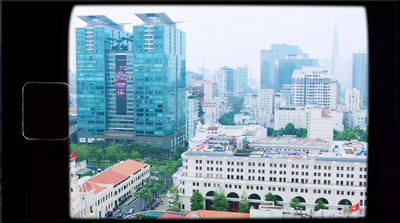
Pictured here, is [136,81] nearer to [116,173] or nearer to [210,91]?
[210,91]

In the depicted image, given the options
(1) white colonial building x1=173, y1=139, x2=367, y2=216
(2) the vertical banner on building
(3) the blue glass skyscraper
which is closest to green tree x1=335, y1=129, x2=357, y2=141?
(1) white colonial building x1=173, y1=139, x2=367, y2=216

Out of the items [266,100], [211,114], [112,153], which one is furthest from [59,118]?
[112,153]

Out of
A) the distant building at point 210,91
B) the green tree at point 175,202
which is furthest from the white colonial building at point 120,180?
the distant building at point 210,91

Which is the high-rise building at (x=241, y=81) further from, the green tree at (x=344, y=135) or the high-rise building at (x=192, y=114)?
the green tree at (x=344, y=135)

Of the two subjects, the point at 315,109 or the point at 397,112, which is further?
the point at 315,109

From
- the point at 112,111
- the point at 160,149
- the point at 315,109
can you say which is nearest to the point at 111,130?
the point at 112,111

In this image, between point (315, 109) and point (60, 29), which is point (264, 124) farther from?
point (60, 29)
